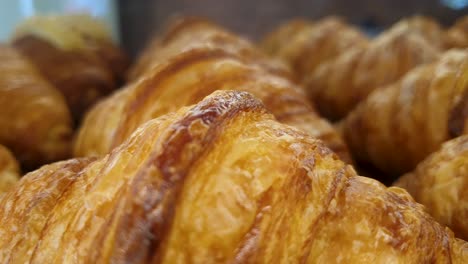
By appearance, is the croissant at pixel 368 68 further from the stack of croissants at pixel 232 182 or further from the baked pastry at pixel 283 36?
the baked pastry at pixel 283 36

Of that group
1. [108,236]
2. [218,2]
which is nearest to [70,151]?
[108,236]

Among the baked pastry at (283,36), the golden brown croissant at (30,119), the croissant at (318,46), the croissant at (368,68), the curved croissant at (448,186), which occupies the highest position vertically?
the baked pastry at (283,36)

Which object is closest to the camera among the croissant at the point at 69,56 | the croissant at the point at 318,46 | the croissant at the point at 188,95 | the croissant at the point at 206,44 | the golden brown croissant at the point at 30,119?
the croissant at the point at 188,95

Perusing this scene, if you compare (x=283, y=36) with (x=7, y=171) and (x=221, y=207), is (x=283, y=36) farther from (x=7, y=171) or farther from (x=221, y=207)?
(x=221, y=207)

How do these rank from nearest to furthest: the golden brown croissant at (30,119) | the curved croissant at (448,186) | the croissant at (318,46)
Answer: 1. the curved croissant at (448,186)
2. the golden brown croissant at (30,119)
3. the croissant at (318,46)

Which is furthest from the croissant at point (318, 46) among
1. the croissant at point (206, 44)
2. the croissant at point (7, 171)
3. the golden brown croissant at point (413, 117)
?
the croissant at point (7, 171)

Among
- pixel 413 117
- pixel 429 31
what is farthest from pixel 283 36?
pixel 413 117

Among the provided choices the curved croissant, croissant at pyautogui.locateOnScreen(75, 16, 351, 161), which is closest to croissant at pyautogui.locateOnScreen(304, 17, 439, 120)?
croissant at pyautogui.locateOnScreen(75, 16, 351, 161)
